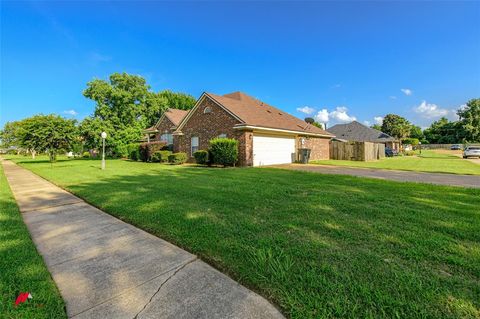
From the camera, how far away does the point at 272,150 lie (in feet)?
56.4

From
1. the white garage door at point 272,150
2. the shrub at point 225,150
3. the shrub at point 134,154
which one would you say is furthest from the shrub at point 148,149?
the white garage door at point 272,150

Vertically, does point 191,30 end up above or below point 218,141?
above

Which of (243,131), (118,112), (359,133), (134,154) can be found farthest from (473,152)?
(118,112)

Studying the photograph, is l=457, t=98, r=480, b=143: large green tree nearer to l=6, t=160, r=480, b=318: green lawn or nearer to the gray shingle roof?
the gray shingle roof

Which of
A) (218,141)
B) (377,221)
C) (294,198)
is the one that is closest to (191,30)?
(218,141)

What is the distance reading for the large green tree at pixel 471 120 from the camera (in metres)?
53.7

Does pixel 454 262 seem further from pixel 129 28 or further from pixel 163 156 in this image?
pixel 129 28

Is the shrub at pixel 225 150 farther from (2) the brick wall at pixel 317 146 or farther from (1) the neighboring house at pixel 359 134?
(1) the neighboring house at pixel 359 134

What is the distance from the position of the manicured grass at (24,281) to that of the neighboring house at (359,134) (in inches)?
1563

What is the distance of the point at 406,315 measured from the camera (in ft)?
5.98

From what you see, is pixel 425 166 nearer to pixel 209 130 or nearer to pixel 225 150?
pixel 225 150

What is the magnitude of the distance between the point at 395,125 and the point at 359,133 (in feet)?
53.5

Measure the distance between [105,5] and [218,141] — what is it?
995cm

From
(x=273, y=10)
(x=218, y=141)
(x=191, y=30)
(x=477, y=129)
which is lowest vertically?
(x=218, y=141)
